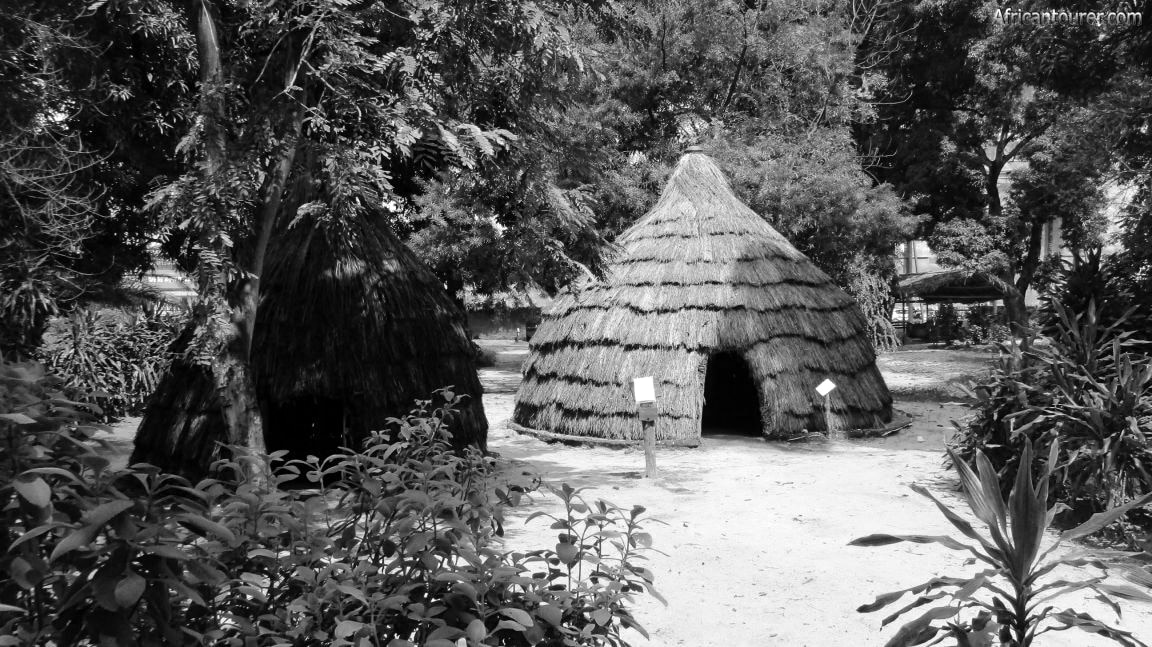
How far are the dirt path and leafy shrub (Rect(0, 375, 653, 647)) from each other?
1.25m

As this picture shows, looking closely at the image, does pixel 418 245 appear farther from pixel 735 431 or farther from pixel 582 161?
pixel 582 161

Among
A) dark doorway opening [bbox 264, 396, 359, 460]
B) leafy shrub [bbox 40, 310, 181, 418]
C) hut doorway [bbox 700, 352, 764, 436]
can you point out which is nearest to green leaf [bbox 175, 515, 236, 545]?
dark doorway opening [bbox 264, 396, 359, 460]

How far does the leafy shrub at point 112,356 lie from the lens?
44.5 ft

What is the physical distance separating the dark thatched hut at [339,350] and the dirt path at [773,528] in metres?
1.42

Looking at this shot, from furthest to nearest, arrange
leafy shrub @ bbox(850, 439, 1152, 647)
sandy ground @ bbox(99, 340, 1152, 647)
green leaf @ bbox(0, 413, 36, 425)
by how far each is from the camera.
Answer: sandy ground @ bbox(99, 340, 1152, 647) < leafy shrub @ bbox(850, 439, 1152, 647) < green leaf @ bbox(0, 413, 36, 425)

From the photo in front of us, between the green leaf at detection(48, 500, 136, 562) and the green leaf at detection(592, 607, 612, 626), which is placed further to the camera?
the green leaf at detection(592, 607, 612, 626)

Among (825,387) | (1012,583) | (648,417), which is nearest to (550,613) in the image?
(1012,583)

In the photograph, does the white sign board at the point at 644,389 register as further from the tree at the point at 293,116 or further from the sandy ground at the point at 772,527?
the tree at the point at 293,116

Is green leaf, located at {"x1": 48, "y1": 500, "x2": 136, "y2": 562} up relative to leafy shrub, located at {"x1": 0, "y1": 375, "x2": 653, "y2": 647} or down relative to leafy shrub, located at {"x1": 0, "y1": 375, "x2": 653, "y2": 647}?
up

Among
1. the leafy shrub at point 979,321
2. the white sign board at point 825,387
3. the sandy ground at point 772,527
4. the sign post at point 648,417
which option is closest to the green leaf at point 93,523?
the sandy ground at point 772,527

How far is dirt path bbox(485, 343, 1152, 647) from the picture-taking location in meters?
5.17

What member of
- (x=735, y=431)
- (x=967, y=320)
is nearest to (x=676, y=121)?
(x=735, y=431)

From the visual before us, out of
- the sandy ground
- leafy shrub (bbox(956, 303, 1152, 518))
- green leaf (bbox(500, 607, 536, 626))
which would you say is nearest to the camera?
green leaf (bbox(500, 607, 536, 626))

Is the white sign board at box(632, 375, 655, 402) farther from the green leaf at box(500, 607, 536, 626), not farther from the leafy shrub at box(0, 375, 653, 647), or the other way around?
the green leaf at box(500, 607, 536, 626)
